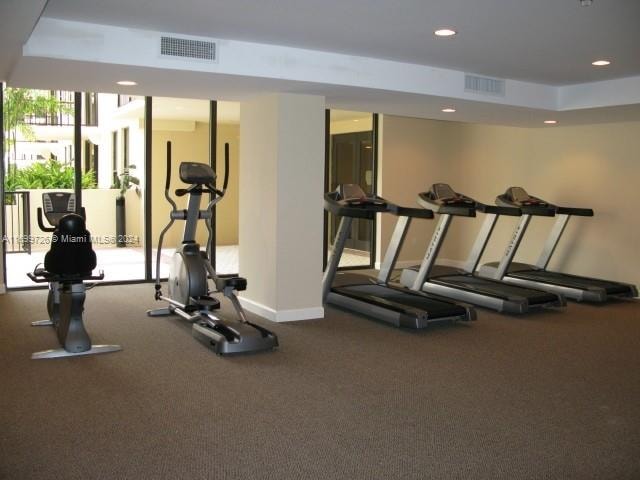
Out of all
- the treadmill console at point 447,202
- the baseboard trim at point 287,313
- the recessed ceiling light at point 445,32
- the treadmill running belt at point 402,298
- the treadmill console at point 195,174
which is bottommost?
the baseboard trim at point 287,313

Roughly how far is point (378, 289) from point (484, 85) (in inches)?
94.9

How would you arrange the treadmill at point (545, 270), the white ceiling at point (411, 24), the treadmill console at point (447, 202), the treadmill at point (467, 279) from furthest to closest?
the treadmill at point (545, 270) < the treadmill console at point (447, 202) < the treadmill at point (467, 279) < the white ceiling at point (411, 24)

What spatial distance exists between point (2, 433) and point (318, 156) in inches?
149

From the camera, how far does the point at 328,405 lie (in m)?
4.04

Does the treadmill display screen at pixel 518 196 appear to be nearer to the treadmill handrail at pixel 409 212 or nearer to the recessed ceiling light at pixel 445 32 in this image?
the treadmill handrail at pixel 409 212

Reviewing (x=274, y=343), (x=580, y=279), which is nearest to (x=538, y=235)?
(x=580, y=279)

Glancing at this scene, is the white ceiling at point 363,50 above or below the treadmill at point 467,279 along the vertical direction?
above

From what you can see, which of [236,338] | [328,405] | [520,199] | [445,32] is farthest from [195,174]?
[520,199]

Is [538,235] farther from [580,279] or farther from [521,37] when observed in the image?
[521,37]

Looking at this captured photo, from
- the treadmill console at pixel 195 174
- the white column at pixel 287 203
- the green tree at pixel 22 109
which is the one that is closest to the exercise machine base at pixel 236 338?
the white column at pixel 287 203

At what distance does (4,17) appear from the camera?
360cm

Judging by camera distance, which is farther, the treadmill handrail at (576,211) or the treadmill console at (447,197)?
the treadmill handrail at (576,211)

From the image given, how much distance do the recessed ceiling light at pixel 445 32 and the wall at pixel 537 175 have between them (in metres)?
4.35

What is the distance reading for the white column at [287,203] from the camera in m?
6.16
